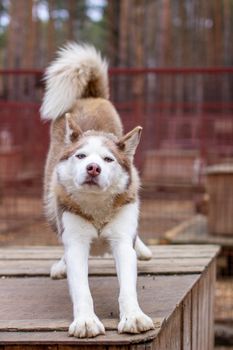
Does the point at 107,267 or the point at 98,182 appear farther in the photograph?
the point at 107,267

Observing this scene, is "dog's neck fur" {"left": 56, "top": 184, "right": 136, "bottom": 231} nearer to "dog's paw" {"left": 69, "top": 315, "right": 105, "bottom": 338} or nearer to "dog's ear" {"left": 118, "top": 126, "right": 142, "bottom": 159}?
"dog's ear" {"left": 118, "top": 126, "right": 142, "bottom": 159}

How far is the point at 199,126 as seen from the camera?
11.5m

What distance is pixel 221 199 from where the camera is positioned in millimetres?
7910

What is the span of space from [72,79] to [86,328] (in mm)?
1851

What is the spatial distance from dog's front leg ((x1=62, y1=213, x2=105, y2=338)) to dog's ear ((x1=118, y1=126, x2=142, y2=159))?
14.2 inches

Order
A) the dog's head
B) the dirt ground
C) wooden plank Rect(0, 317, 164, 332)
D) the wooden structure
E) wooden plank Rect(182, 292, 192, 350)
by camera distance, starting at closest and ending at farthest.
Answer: wooden plank Rect(0, 317, 164, 332)
the dog's head
wooden plank Rect(182, 292, 192, 350)
the wooden structure
the dirt ground

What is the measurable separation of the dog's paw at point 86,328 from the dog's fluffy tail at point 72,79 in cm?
163

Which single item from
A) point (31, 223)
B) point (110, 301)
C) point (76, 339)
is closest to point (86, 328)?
point (76, 339)

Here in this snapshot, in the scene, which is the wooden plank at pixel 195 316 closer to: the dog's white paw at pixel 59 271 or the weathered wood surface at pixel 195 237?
the dog's white paw at pixel 59 271

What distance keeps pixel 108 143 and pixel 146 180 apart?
27.4 ft

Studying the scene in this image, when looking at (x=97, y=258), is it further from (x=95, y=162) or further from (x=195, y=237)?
(x=195, y=237)

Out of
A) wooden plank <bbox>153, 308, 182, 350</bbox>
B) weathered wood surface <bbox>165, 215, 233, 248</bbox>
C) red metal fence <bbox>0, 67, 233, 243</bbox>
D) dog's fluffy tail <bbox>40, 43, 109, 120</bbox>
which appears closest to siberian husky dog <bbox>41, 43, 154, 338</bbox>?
wooden plank <bbox>153, 308, 182, 350</bbox>

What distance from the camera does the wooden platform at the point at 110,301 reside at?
105 inches

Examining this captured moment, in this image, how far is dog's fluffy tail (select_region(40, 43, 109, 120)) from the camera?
4.12m
